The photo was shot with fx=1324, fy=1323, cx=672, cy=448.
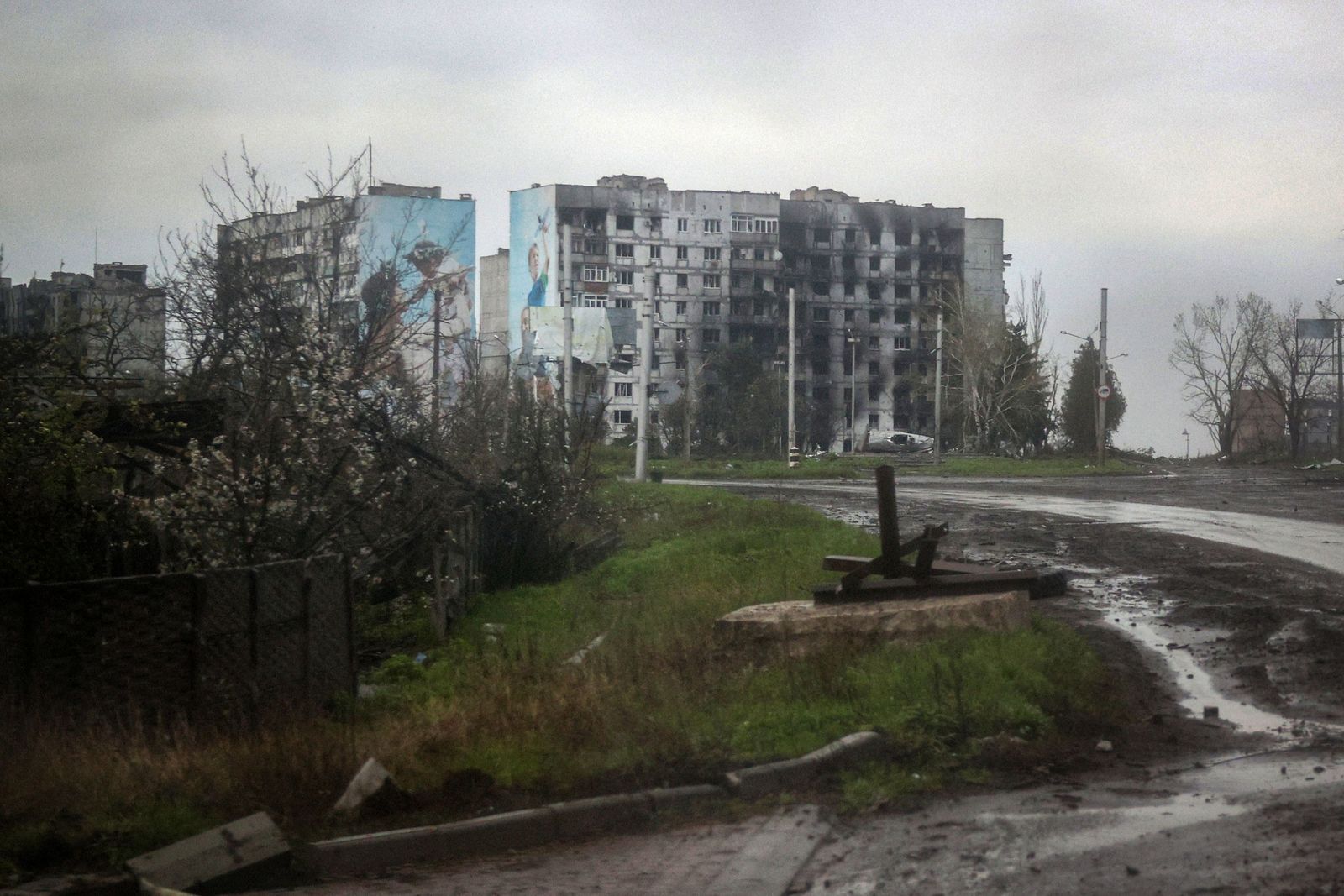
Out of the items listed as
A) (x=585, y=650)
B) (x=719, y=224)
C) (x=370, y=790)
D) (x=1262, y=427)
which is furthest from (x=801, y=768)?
(x=719, y=224)

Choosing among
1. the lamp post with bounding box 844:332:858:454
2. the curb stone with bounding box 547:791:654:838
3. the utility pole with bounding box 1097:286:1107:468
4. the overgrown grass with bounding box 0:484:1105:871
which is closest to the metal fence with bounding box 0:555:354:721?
the overgrown grass with bounding box 0:484:1105:871

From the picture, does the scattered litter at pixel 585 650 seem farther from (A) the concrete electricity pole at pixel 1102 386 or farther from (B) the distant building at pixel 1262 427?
(B) the distant building at pixel 1262 427

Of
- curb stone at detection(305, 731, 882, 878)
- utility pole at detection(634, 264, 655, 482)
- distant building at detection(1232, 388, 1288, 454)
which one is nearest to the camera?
curb stone at detection(305, 731, 882, 878)

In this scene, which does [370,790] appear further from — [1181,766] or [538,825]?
[1181,766]

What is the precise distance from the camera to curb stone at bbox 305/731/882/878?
6070mm

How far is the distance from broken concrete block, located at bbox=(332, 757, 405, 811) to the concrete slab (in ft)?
13.6

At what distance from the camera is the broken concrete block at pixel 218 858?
5555 mm

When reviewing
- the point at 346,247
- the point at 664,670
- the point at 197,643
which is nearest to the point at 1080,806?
the point at 664,670

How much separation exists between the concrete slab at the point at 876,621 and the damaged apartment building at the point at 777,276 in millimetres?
92404

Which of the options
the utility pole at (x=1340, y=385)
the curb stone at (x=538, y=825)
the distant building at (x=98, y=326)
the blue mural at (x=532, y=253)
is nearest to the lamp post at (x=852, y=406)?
the blue mural at (x=532, y=253)

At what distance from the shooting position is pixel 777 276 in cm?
11131

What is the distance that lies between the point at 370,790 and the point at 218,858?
1122mm

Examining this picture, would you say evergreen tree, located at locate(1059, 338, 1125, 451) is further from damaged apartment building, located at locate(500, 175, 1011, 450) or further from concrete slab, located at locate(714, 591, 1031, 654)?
concrete slab, located at locate(714, 591, 1031, 654)

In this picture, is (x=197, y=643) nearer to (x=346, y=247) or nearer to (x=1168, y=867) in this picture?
(x=1168, y=867)
